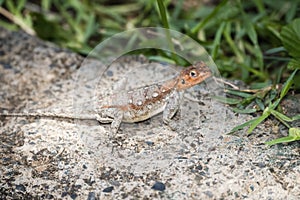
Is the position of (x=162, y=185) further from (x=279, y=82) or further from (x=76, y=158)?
(x=279, y=82)

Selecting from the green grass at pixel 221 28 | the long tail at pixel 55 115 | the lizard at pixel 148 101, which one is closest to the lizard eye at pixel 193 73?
the lizard at pixel 148 101

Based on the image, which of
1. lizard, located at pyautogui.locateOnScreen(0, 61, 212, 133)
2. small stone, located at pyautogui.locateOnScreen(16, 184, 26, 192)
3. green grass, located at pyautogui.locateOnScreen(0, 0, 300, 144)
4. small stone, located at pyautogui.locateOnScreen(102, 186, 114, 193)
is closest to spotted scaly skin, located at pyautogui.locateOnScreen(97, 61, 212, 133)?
lizard, located at pyautogui.locateOnScreen(0, 61, 212, 133)

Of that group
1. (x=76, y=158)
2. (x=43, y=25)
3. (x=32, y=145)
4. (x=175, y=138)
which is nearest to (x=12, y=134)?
(x=32, y=145)

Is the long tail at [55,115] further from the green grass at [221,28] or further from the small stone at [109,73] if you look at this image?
the green grass at [221,28]

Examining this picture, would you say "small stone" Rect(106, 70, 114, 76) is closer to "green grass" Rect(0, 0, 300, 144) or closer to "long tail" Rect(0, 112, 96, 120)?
"green grass" Rect(0, 0, 300, 144)

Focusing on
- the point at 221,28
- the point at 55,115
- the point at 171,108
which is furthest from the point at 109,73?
the point at 221,28

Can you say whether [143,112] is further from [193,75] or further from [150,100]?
[193,75]
